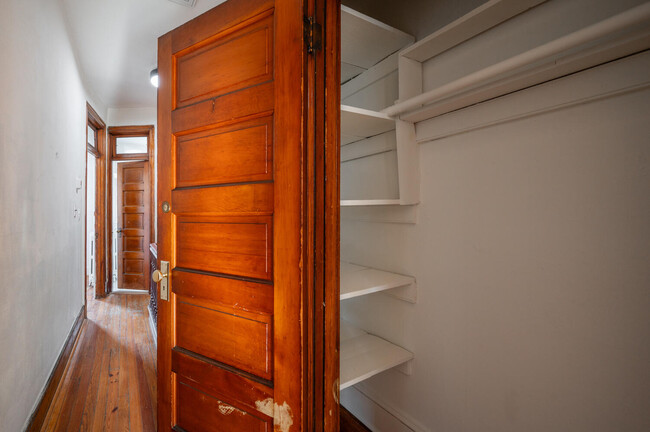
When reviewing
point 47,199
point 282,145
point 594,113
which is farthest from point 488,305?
point 47,199

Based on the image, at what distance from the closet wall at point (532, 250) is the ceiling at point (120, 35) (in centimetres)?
213

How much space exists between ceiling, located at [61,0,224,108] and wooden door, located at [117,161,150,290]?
129cm

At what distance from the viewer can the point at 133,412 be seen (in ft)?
6.45

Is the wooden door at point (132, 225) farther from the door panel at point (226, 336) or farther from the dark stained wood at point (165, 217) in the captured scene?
the door panel at point (226, 336)

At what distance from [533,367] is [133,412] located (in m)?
2.23

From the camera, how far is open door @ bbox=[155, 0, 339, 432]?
45.3 inches

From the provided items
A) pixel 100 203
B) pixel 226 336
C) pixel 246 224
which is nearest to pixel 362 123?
pixel 246 224

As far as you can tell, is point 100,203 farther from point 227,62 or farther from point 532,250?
point 532,250

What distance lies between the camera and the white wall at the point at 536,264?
3.21ft

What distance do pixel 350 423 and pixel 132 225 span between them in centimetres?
451

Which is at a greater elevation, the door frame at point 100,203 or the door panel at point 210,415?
the door frame at point 100,203

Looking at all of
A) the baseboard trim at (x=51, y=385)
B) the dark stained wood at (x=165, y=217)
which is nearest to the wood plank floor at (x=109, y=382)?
Answer: the baseboard trim at (x=51, y=385)

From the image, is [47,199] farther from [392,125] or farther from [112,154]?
[112,154]

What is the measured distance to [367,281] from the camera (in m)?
1.66
